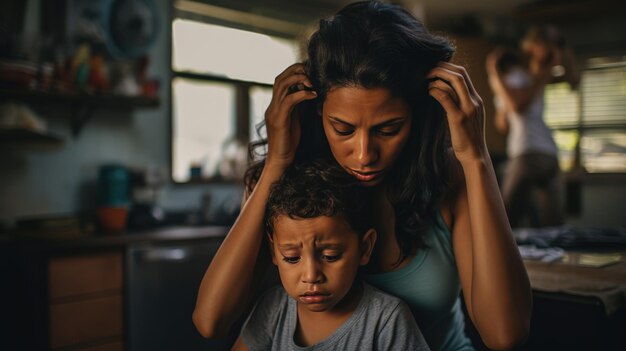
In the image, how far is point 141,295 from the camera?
2961mm

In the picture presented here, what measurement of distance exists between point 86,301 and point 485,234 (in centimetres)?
234

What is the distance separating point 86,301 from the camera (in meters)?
2.77

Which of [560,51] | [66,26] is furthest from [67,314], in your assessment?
[560,51]

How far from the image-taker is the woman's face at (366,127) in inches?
38.8

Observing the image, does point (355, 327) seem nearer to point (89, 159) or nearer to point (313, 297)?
point (313, 297)

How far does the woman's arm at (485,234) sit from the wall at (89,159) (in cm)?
287

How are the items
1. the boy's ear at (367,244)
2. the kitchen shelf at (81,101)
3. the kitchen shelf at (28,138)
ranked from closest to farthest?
the boy's ear at (367,244), the kitchen shelf at (28,138), the kitchen shelf at (81,101)

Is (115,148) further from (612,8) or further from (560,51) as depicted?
(612,8)

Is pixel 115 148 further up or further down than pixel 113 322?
further up

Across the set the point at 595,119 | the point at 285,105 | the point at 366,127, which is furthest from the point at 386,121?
the point at 595,119

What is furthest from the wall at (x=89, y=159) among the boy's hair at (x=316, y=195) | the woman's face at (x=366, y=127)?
the woman's face at (x=366, y=127)

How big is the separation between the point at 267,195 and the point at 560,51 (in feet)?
11.8

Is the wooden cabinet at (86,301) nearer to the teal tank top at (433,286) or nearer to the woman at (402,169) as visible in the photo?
the woman at (402,169)

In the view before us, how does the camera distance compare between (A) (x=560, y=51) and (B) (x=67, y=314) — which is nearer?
(B) (x=67, y=314)
